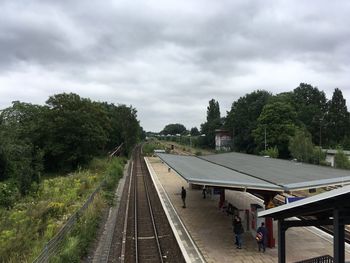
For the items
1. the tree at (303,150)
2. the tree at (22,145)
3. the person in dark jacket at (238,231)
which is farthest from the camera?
the tree at (303,150)

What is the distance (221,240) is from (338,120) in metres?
71.1

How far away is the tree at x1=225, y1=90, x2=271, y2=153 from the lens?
82500 mm

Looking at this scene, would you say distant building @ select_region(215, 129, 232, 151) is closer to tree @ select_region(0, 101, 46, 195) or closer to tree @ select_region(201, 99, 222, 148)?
tree @ select_region(201, 99, 222, 148)

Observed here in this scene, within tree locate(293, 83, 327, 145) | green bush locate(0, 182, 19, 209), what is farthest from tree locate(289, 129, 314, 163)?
green bush locate(0, 182, 19, 209)

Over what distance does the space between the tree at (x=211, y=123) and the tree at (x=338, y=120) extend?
124 feet

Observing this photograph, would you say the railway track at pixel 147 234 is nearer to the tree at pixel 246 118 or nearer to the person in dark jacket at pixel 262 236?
the person in dark jacket at pixel 262 236

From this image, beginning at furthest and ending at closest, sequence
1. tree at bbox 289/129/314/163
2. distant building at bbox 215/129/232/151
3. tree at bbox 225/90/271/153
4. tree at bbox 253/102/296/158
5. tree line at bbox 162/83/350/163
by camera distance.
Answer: distant building at bbox 215/129/232/151, tree at bbox 225/90/271/153, tree at bbox 253/102/296/158, tree line at bbox 162/83/350/163, tree at bbox 289/129/314/163

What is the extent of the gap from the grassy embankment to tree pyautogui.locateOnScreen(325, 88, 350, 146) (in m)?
62.8

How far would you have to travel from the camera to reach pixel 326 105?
9938 centimetres

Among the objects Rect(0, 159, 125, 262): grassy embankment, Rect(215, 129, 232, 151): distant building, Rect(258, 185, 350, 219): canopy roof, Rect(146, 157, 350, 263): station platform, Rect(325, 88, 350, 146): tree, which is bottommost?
Rect(146, 157, 350, 263): station platform

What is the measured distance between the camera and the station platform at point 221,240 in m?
15.2

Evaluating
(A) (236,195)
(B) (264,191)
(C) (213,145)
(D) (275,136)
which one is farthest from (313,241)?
(C) (213,145)

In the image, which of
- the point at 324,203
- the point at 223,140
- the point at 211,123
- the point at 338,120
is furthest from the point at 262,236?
the point at 211,123

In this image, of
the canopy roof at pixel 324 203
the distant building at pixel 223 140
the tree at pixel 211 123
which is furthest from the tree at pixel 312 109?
the canopy roof at pixel 324 203
